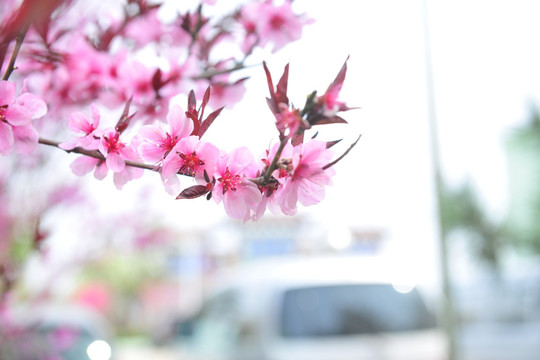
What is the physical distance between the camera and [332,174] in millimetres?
1330

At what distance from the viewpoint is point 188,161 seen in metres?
1.32

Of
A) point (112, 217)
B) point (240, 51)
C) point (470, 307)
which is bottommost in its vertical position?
point (470, 307)

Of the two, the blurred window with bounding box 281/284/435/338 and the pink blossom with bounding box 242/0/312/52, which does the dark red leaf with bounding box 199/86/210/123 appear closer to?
the pink blossom with bounding box 242/0/312/52

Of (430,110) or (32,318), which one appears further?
(430,110)

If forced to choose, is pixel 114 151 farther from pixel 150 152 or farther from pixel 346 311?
pixel 346 311

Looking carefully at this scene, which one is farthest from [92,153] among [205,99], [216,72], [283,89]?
[216,72]

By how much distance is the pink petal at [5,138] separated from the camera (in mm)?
1308

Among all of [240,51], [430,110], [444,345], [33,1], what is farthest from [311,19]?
[430,110]

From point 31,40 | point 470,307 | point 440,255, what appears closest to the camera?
point 31,40

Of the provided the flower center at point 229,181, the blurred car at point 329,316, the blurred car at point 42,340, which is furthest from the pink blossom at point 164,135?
the blurred car at point 329,316

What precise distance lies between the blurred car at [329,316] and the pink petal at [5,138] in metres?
3.33

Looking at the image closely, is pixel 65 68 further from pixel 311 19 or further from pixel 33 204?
pixel 33 204

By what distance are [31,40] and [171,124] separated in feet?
3.11

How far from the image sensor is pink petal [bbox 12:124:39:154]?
133 cm
